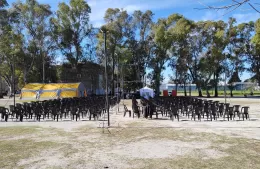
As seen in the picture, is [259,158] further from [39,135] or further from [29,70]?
[29,70]

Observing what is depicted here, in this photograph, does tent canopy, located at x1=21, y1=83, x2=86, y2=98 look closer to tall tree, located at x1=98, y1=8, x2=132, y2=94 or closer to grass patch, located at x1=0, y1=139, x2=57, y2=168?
tall tree, located at x1=98, y1=8, x2=132, y2=94

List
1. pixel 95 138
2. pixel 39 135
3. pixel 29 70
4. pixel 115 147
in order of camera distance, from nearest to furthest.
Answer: pixel 115 147 < pixel 95 138 < pixel 39 135 < pixel 29 70

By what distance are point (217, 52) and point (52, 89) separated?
2809 centimetres

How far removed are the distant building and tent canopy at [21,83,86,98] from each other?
12.9 metres

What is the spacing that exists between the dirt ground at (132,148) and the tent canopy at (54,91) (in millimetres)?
30493

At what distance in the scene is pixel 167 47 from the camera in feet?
171

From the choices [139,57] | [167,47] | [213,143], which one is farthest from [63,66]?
[213,143]

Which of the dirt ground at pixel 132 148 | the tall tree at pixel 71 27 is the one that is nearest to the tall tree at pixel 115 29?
the tall tree at pixel 71 27

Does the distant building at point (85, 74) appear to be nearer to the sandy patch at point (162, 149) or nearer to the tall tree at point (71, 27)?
the tall tree at point (71, 27)

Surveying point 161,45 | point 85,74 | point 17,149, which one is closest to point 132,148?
point 17,149

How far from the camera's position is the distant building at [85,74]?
5859 centimetres

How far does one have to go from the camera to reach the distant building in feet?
192

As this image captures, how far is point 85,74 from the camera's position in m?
59.6

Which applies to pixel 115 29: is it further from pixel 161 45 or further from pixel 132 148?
pixel 132 148
